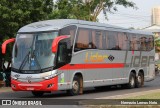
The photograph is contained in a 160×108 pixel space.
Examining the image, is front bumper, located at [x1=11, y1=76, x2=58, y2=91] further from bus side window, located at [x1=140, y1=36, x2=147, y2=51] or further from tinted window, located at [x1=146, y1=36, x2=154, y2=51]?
tinted window, located at [x1=146, y1=36, x2=154, y2=51]

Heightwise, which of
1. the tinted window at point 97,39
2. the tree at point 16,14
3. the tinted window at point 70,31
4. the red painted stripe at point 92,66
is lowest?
the red painted stripe at point 92,66

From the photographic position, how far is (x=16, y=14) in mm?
32562

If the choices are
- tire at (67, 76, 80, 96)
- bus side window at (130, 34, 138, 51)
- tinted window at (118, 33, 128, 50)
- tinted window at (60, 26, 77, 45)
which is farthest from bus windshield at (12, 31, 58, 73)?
bus side window at (130, 34, 138, 51)

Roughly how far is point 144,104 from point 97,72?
969 centimetres

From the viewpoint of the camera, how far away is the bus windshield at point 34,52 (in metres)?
22.1

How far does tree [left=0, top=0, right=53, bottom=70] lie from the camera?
32312mm

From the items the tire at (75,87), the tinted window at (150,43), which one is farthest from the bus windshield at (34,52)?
the tinted window at (150,43)

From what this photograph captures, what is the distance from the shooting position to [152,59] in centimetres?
3322

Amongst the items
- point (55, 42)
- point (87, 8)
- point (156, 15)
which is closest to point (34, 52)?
point (55, 42)

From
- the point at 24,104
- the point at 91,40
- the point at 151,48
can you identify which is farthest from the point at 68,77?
the point at 151,48

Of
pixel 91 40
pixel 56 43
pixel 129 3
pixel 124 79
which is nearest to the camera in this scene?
pixel 56 43

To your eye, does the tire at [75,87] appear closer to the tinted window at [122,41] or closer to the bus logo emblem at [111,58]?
the bus logo emblem at [111,58]

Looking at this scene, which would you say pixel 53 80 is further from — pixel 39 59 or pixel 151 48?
pixel 151 48

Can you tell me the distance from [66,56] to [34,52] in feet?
4.90
